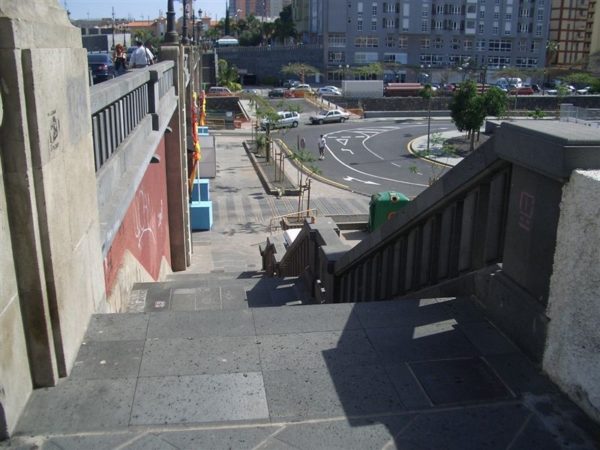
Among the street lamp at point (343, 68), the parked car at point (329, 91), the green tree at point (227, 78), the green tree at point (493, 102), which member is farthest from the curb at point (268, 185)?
the street lamp at point (343, 68)

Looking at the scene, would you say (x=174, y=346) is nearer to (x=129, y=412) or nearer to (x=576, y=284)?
(x=129, y=412)

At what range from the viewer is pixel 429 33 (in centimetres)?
9362

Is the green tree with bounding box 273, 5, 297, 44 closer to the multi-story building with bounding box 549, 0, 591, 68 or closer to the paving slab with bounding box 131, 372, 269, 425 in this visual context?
the multi-story building with bounding box 549, 0, 591, 68

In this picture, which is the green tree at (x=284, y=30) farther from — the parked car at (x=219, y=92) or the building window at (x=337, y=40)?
the parked car at (x=219, y=92)

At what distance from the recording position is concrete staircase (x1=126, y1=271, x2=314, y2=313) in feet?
33.9

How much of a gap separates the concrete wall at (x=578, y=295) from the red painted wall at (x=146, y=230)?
4847 millimetres

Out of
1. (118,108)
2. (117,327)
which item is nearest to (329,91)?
(118,108)

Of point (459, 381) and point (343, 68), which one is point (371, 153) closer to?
point (459, 381)

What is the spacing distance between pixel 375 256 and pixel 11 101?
203 inches

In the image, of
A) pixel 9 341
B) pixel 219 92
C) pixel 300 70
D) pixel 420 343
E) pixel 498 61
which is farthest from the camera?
pixel 498 61

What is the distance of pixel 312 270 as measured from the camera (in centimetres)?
1167

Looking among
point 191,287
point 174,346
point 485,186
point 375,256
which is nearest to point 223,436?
point 174,346

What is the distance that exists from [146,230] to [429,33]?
89.1 m

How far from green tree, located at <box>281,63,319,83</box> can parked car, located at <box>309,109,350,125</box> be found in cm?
2704
